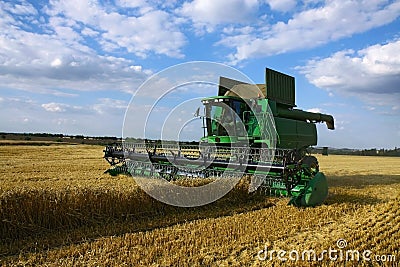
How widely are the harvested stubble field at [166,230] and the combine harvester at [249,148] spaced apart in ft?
2.51

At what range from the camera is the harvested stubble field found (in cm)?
406

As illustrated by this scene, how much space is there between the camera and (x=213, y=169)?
8.23 metres

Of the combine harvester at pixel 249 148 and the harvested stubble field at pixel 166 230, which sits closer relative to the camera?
the harvested stubble field at pixel 166 230

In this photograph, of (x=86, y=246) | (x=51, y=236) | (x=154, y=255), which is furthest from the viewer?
(x=51, y=236)

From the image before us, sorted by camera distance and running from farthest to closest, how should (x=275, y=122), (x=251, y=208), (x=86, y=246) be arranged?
(x=275, y=122) → (x=251, y=208) → (x=86, y=246)

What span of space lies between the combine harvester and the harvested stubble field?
765 mm

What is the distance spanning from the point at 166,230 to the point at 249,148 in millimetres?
3167

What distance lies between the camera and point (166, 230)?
519 cm

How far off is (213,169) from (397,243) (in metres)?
4.31

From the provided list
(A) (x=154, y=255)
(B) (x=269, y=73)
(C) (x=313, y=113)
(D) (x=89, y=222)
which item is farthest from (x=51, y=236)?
(C) (x=313, y=113)

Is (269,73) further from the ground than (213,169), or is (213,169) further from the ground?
(269,73)

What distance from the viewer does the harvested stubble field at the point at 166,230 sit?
406 centimetres

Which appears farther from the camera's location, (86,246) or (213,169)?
(213,169)

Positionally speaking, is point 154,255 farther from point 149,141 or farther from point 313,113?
point 313,113
